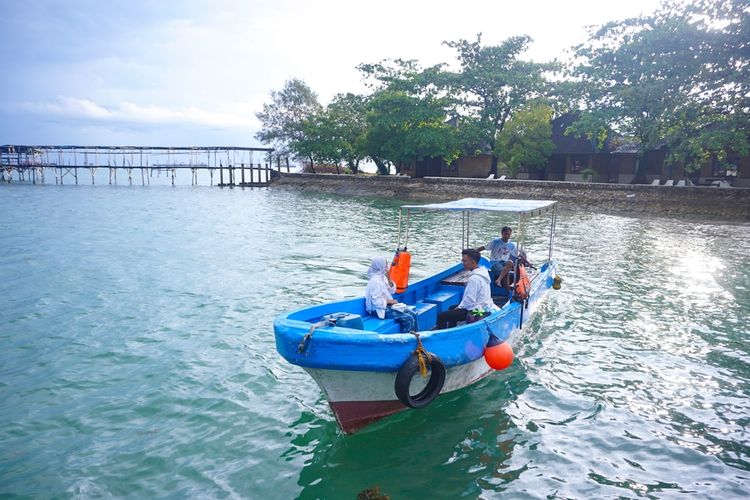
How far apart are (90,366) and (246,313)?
3.79m

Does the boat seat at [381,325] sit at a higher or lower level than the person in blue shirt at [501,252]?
lower

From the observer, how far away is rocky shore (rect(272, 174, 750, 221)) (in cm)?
3294

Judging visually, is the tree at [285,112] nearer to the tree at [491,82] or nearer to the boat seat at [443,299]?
the tree at [491,82]

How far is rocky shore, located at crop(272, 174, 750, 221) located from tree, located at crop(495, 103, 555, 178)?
2.16m

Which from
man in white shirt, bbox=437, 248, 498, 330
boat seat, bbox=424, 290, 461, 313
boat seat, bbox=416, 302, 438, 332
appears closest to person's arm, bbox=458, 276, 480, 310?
man in white shirt, bbox=437, 248, 498, 330

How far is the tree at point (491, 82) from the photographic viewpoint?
43.4 metres

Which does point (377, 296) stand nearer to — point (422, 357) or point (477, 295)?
point (477, 295)

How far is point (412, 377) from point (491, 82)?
4111 centimetres

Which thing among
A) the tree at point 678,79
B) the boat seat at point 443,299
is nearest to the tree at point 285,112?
the tree at point 678,79

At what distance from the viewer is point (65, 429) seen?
24.6 ft

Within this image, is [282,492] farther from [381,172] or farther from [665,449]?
[381,172]

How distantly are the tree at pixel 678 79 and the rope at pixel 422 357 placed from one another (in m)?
28.4

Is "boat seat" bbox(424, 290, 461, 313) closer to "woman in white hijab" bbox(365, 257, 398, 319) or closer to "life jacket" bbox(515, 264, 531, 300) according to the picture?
"life jacket" bbox(515, 264, 531, 300)

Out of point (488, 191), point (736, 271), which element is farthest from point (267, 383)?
point (488, 191)
